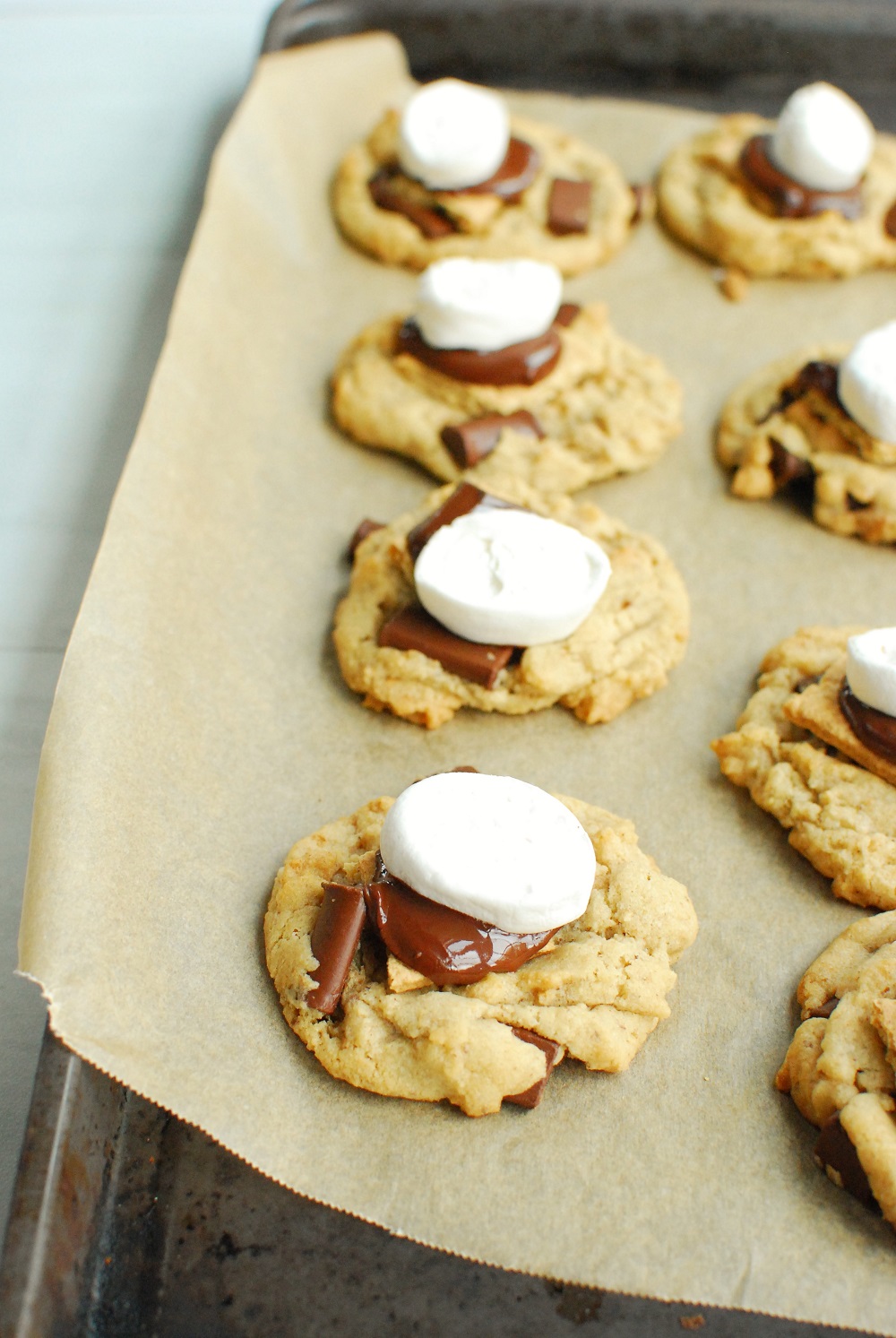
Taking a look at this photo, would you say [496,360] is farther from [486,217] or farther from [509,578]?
[509,578]

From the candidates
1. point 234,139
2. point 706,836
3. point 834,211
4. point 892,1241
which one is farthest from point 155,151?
point 892,1241

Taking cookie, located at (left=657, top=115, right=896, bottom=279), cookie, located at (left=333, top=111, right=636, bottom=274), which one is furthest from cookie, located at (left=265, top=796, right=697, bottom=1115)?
cookie, located at (left=657, top=115, right=896, bottom=279)

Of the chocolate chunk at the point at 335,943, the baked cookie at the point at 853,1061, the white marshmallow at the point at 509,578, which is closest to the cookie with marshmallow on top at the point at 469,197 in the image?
the white marshmallow at the point at 509,578

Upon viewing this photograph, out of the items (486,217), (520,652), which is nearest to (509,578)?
(520,652)

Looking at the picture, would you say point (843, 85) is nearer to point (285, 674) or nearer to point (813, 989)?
point (285, 674)

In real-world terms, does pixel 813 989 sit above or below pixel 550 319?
below

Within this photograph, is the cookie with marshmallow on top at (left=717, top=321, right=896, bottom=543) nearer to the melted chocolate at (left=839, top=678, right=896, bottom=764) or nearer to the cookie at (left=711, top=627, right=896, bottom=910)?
the cookie at (left=711, top=627, right=896, bottom=910)
